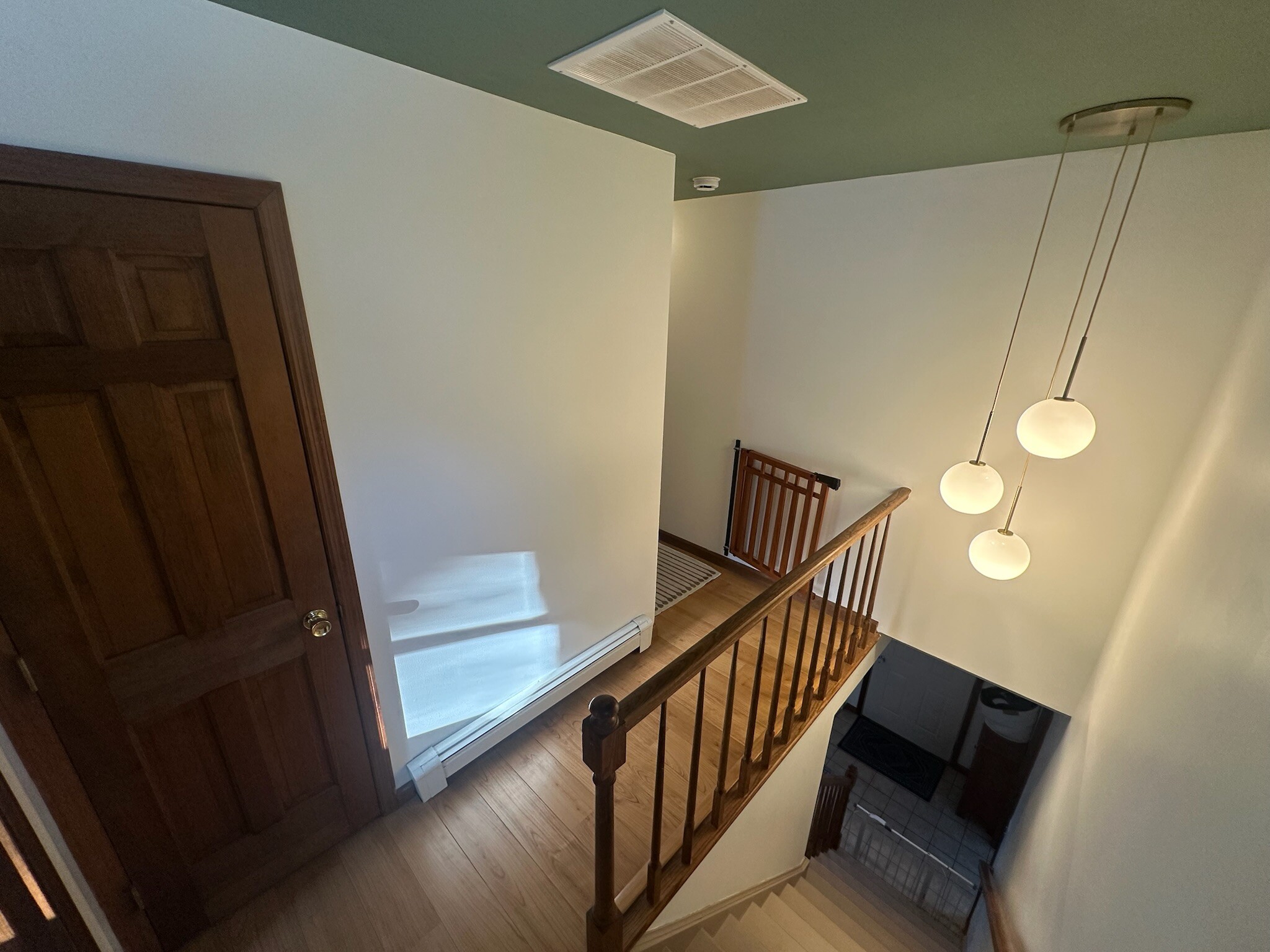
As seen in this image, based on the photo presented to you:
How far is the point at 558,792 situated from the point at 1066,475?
8.18 ft

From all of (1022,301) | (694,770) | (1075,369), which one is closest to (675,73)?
(1075,369)

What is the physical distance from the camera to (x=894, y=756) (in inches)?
196

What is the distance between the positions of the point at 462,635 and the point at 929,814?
479cm

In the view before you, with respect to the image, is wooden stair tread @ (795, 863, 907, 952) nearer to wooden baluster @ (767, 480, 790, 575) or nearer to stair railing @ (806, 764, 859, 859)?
stair railing @ (806, 764, 859, 859)

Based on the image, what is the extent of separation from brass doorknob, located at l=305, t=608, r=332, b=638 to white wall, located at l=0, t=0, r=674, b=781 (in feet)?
0.47

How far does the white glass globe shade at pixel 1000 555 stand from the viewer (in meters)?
1.96

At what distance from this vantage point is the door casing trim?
1038 mm

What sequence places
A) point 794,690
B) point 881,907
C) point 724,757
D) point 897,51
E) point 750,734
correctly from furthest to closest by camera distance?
1. point 881,907
2. point 794,690
3. point 750,734
4. point 724,757
5. point 897,51

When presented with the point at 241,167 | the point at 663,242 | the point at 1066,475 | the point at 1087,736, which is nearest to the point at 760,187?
the point at 663,242

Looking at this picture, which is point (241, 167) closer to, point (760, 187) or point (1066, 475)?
point (760, 187)

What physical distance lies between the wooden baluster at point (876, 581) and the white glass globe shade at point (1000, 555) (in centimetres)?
53

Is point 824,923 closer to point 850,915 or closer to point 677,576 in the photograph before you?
point 850,915

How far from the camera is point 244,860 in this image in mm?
1659

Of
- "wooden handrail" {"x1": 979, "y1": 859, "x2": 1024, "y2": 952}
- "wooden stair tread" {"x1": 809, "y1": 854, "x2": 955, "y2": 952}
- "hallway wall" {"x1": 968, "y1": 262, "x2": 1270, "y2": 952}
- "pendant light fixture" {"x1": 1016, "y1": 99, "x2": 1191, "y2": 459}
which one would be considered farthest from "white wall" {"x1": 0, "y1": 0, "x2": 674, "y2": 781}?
"wooden stair tread" {"x1": 809, "y1": 854, "x2": 955, "y2": 952}
